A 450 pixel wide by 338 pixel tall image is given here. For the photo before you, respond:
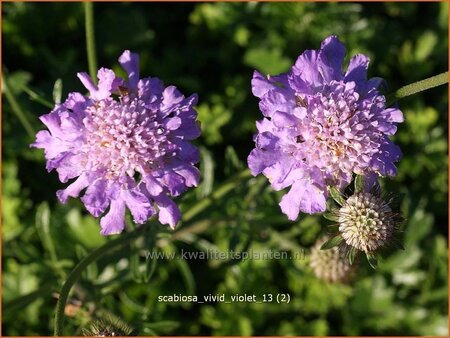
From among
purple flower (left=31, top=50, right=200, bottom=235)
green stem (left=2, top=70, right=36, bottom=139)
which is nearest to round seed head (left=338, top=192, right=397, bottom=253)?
purple flower (left=31, top=50, right=200, bottom=235)

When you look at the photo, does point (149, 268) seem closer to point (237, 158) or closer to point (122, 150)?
point (122, 150)

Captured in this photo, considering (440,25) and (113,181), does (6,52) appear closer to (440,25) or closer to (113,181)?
(113,181)

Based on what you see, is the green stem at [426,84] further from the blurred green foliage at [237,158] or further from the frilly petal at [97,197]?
the blurred green foliage at [237,158]

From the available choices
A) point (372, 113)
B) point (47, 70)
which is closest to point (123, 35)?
point (47, 70)

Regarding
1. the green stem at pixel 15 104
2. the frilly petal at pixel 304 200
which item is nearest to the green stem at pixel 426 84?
the frilly petal at pixel 304 200

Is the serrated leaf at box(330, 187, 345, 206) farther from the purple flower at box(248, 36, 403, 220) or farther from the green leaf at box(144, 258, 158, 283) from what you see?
the green leaf at box(144, 258, 158, 283)
